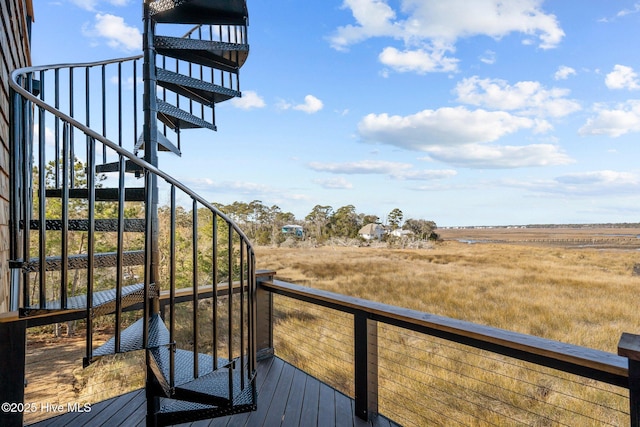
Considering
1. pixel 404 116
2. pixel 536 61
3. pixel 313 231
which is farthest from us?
pixel 313 231

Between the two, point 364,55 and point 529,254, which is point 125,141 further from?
point 529,254

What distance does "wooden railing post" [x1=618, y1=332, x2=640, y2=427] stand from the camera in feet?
3.39

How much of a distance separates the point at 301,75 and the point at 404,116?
541cm

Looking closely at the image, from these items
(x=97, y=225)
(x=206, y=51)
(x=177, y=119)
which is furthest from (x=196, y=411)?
(x=206, y=51)

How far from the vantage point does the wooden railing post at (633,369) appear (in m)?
1.03

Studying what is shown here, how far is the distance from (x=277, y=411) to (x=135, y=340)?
40.3 inches

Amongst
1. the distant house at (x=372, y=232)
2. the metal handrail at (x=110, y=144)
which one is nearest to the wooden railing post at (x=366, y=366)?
the metal handrail at (x=110, y=144)

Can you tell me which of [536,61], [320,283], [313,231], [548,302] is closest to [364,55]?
[536,61]

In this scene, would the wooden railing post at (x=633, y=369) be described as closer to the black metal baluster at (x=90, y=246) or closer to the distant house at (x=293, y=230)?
the black metal baluster at (x=90, y=246)

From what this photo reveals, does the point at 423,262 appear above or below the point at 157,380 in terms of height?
below

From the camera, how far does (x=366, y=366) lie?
6.74ft

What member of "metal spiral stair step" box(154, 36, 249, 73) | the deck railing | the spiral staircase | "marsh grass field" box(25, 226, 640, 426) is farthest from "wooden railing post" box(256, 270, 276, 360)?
"metal spiral stair step" box(154, 36, 249, 73)

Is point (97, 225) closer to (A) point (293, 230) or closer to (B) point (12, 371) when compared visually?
(B) point (12, 371)

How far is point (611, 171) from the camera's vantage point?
16484mm
